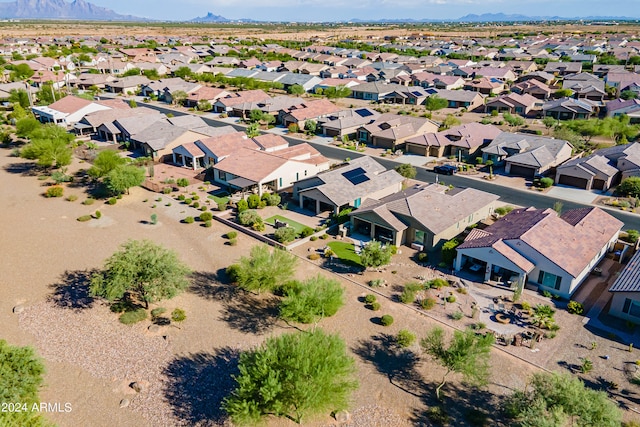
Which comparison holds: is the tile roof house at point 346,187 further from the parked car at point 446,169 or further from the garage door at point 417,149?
the garage door at point 417,149

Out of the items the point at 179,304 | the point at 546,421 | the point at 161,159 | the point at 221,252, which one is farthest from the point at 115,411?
the point at 161,159

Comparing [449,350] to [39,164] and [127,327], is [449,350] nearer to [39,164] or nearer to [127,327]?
[127,327]

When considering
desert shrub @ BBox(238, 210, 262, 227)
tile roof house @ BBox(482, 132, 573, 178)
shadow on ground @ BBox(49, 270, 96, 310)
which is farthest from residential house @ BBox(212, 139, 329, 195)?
tile roof house @ BBox(482, 132, 573, 178)

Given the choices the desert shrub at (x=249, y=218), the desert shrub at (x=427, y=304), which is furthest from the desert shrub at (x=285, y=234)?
the desert shrub at (x=427, y=304)

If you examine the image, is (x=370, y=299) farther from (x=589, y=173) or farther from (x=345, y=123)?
(x=345, y=123)

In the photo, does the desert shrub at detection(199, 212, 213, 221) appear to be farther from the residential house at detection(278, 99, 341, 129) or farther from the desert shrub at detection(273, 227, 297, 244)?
the residential house at detection(278, 99, 341, 129)
